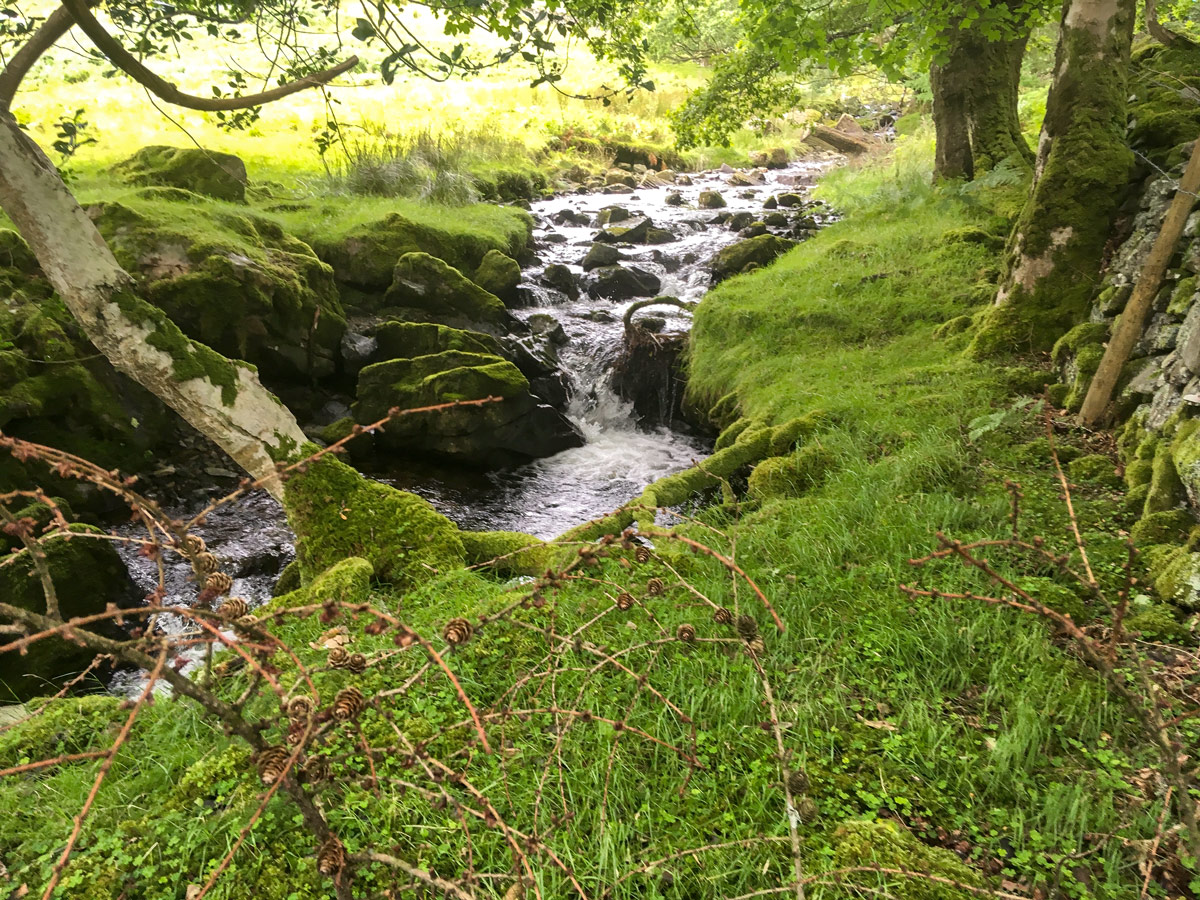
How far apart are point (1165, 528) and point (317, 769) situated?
404 cm

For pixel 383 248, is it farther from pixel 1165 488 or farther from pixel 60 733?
pixel 1165 488

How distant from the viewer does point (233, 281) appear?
7.46m

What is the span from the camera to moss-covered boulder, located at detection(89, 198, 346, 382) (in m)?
7.26

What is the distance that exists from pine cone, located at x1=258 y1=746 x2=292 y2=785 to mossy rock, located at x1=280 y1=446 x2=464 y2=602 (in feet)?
10.2

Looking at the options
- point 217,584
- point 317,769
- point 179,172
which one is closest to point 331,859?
point 317,769

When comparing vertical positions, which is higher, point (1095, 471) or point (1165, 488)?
point (1165, 488)

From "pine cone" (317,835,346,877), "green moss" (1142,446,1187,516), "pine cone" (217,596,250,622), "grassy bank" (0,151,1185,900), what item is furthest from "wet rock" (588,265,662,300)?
"pine cone" (317,835,346,877)

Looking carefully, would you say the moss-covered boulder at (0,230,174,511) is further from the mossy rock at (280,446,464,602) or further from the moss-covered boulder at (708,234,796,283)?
the moss-covered boulder at (708,234,796,283)

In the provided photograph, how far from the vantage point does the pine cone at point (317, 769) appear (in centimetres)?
135

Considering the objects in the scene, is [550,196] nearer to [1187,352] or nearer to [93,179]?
[93,179]

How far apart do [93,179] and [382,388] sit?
6.03 meters

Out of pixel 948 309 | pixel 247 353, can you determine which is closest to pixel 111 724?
pixel 247 353

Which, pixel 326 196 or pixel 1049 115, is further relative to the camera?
pixel 326 196

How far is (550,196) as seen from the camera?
17.7m
